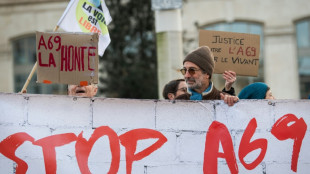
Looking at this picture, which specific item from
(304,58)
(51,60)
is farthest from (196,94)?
(304,58)

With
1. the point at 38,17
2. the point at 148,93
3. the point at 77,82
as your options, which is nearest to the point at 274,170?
the point at 77,82

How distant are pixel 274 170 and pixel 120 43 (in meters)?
7.14

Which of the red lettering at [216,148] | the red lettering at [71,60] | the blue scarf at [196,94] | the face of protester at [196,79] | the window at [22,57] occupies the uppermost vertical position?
the window at [22,57]

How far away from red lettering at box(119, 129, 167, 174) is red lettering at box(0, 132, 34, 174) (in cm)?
52

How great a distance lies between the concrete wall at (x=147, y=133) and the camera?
11.2ft

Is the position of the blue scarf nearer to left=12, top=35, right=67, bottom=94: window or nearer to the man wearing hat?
the man wearing hat

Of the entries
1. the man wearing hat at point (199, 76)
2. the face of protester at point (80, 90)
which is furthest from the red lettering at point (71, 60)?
the man wearing hat at point (199, 76)

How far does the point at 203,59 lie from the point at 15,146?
1244mm

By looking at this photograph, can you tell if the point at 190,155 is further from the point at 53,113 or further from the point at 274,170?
the point at 53,113

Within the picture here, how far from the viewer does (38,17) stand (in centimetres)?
1534

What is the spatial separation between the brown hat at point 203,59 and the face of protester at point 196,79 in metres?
Result: 0.03

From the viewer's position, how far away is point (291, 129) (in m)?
3.54

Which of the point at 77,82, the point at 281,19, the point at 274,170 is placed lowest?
the point at 274,170

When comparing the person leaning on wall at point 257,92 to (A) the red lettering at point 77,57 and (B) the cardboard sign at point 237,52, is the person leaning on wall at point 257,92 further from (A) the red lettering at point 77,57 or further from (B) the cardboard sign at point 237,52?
(A) the red lettering at point 77,57
